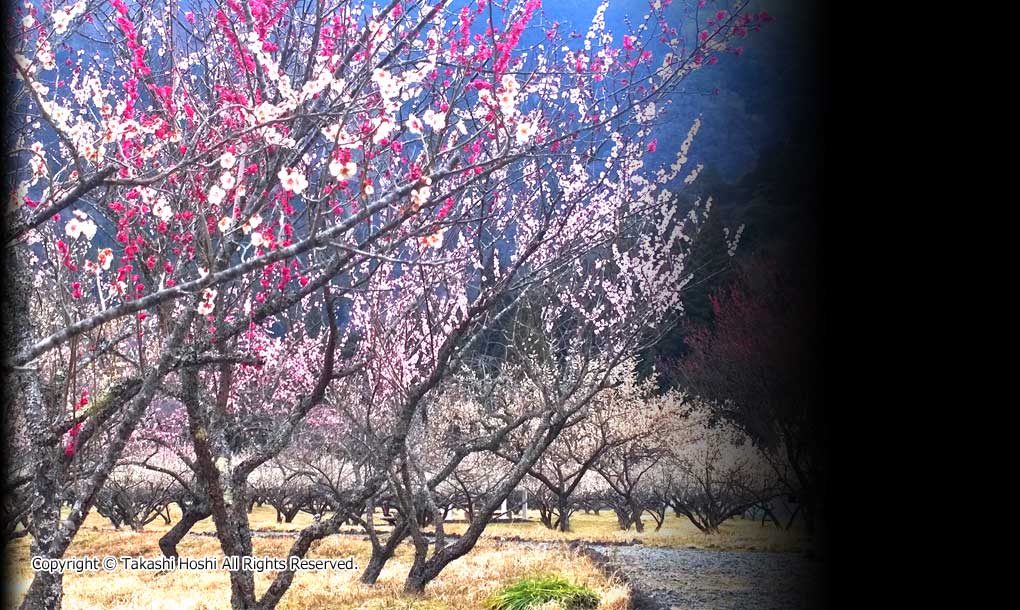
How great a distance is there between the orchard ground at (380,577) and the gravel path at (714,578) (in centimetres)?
17

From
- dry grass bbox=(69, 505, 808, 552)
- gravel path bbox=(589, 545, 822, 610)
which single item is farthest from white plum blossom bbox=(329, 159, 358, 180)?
dry grass bbox=(69, 505, 808, 552)

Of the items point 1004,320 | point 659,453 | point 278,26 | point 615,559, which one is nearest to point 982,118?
point 1004,320

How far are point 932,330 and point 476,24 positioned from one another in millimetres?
1853

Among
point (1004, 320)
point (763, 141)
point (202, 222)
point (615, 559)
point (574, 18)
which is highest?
point (763, 141)

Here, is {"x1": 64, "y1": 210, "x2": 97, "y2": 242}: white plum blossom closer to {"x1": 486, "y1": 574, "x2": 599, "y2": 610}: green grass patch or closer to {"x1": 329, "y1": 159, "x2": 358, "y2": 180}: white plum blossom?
{"x1": 329, "y1": 159, "x2": 358, "y2": 180}: white plum blossom

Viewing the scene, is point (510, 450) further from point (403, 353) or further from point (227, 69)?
point (227, 69)

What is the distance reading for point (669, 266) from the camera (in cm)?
→ 591

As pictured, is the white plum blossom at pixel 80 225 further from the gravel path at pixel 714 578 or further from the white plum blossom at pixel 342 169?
the gravel path at pixel 714 578

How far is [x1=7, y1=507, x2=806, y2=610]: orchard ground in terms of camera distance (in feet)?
12.3

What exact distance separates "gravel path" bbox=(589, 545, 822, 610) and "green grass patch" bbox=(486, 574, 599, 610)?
0.26 meters

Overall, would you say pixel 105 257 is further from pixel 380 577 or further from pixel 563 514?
pixel 563 514

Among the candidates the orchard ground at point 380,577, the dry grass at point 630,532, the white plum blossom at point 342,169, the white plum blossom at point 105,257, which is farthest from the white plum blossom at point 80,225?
the dry grass at point 630,532

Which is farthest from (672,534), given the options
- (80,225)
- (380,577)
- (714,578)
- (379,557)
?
(80,225)

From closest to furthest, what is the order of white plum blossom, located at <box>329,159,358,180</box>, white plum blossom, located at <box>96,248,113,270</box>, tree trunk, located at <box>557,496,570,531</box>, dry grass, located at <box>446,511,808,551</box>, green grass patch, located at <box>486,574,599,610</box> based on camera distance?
1. white plum blossom, located at <box>329,159,358,180</box>
2. white plum blossom, located at <box>96,248,113,270</box>
3. green grass patch, located at <box>486,574,599,610</box>
4. dry grass, located at <box>446,511,808,551</box>
5. tree trunk, located at <box>557,496,570,531</box>
